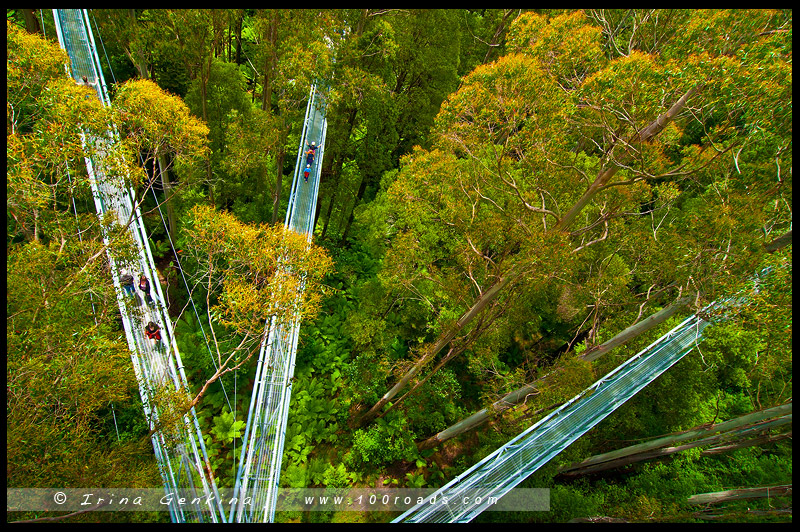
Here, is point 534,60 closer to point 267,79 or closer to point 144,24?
point 267,79

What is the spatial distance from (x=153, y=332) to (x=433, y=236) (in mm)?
5711

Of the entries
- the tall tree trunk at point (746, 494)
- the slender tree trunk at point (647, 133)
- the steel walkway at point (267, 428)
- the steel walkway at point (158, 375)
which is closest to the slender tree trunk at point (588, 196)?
the slender tree trunk at point (647, 133)

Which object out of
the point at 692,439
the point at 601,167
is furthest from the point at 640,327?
the point at 692,439

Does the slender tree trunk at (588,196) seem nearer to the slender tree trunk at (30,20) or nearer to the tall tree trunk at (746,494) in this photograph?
the tall tree trunk at (746,494)

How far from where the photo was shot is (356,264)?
12469mm

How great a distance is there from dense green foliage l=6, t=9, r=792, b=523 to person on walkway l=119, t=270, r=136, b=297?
2.40 ft

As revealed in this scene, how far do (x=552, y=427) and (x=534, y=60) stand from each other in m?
6.31

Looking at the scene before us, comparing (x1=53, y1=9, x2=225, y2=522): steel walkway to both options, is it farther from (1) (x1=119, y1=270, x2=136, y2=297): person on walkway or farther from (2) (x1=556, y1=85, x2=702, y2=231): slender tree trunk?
(2) (x1=556, y1=85, x2=702, y2=231): slender tree trunk

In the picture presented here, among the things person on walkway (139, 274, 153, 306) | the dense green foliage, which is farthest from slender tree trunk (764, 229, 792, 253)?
person on walkway (139, 274, 153, 306)

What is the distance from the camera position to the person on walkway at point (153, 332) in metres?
6.73

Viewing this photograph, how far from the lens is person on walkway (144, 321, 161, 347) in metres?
6.73

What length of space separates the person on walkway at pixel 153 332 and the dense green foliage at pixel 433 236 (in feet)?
1.70

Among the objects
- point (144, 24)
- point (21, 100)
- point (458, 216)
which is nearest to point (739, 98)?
point (458, 216)

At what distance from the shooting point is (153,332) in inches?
265
